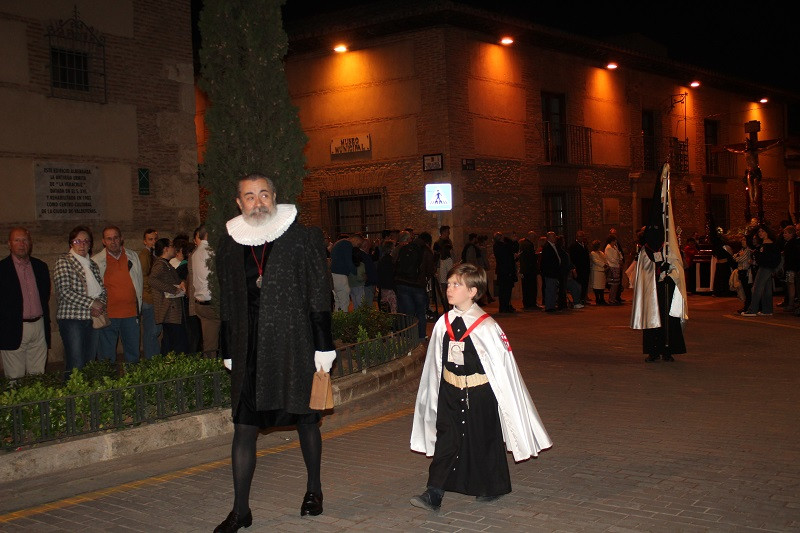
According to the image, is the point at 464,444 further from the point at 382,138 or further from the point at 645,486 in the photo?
the point at 382,138

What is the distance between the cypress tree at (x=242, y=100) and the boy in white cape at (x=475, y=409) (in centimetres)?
412

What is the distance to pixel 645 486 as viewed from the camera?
19.6ft

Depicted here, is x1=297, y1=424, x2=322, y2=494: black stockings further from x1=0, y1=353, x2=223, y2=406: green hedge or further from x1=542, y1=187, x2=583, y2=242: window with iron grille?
x1=542, y1=187, x2=583, y2=242: window with iron grille

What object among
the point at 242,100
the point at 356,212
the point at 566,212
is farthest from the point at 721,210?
the point at 242,100

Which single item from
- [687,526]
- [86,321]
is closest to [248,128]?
[86,321]

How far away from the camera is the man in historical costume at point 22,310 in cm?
904

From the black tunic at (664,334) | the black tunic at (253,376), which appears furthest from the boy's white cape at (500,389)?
the black tunic at (664,334)

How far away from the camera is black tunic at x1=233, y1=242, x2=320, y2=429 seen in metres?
5.29

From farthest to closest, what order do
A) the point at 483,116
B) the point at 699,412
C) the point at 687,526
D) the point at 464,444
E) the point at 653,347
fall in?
1. the point at 483,116
2. the point at 653,347
3. the point at 699,412
4. the point at 464,444
5. the point at 687,526

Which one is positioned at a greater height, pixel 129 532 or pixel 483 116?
pixel 483 116

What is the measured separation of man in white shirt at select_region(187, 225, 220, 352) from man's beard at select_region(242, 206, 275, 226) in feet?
16.7

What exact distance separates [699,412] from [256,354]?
482 centimetres

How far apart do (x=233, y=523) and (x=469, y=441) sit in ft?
4.93

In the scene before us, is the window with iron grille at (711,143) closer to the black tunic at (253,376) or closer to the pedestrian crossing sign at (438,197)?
the pedestrian crossing sign at (438,197)
